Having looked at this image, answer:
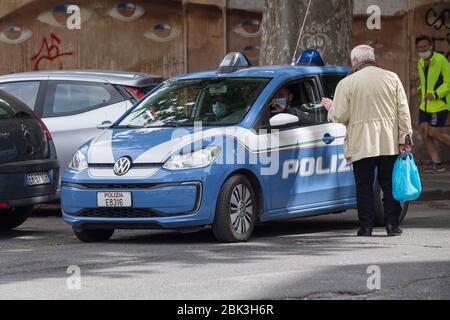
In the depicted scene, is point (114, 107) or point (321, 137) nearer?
point (321, 137)

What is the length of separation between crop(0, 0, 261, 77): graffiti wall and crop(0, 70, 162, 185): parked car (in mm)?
5451

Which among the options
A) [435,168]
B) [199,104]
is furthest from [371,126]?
[435,168]

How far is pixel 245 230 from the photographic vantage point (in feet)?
39.5

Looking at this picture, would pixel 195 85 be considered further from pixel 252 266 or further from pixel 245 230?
pixel 252 266

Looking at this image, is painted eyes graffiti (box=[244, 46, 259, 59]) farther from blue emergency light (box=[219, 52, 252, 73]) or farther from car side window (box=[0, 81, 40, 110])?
blue emergency light (box=[219, 52, 252, 73])

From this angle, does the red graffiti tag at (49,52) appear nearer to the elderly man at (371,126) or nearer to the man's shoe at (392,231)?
the elderly man at (371,126)

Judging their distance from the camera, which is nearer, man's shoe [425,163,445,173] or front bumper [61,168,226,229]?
front bumper [61,168,226,229]

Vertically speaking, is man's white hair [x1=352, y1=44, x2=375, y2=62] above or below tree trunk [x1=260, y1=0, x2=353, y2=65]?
below

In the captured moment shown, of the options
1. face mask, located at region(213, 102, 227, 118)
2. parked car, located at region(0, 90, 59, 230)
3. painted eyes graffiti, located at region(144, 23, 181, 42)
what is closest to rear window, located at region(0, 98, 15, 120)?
parked car, located at region(0, 90, 59, 230)

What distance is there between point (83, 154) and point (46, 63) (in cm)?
877

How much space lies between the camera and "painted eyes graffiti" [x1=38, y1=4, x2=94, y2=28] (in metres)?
20.5

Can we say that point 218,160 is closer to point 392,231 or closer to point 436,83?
point 392,231

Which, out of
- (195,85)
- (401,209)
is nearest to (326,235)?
(401,209)

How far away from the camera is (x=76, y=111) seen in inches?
581
